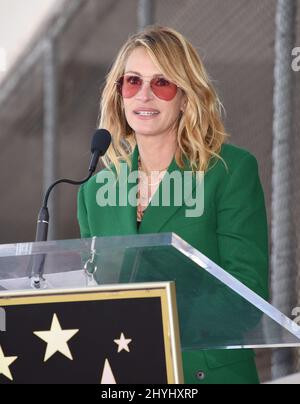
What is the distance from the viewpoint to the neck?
113 inches

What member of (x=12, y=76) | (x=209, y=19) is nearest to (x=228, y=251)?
(x=209, y=19)

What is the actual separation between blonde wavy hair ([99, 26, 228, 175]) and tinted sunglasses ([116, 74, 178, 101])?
20 mm

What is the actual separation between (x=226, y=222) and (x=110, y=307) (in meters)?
0.78

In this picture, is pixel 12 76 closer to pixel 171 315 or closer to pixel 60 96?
pixel 60 96

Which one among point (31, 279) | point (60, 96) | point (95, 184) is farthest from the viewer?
point (60, 96)

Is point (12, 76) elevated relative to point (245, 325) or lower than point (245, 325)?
elevated

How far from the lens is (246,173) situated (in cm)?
269

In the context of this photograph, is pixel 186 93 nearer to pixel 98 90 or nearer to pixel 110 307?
pixel 110 307

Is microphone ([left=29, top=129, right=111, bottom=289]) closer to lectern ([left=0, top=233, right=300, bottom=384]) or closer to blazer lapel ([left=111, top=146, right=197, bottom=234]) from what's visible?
lectern ([left=0, top=233, right=300, bottom=384])

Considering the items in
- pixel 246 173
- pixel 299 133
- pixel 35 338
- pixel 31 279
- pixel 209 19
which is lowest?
pixel 35 338

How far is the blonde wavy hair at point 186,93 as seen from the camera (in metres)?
2.80

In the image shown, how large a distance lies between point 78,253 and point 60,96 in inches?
122

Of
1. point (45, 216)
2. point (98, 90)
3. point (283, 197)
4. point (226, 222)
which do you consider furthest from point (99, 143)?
point (98, 90)

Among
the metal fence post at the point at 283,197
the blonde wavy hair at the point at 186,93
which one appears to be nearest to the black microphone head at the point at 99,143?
the blonde wavy hair at the point at 186,93
